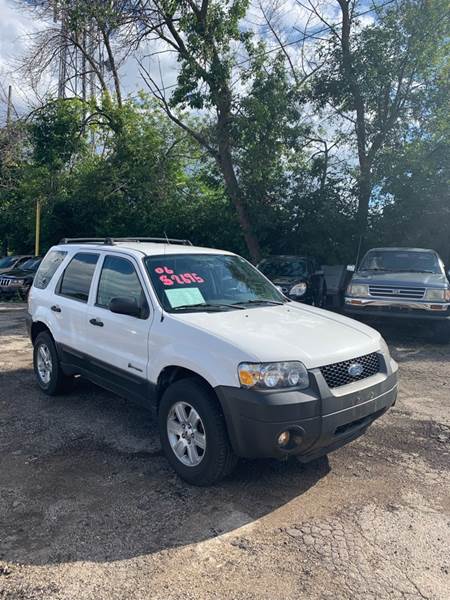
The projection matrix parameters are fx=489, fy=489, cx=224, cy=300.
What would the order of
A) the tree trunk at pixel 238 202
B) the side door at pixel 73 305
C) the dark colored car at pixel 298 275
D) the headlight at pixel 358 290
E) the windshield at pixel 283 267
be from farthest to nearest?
the tree trunk at pixel 238 202, the windshield at pixel 283 267, the dark colored car at pixel 298 275, the headlight at pixel 358 290, the side door at pixel 73 305

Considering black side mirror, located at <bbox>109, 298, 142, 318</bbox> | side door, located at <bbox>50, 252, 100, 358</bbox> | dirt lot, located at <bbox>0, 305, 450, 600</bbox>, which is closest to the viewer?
dirt lot, located at <bbox>0, 305, 450, 600</bbox>

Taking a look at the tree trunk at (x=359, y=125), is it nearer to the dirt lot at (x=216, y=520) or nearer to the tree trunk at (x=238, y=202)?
the tree trunk at (x=238, y=202)

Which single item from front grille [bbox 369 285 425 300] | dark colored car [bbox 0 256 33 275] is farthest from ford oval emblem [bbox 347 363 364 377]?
dark colored car [bbox 0 256 33 275]

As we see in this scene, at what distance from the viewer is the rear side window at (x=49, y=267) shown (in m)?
5.88

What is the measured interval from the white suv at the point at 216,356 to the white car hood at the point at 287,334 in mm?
10

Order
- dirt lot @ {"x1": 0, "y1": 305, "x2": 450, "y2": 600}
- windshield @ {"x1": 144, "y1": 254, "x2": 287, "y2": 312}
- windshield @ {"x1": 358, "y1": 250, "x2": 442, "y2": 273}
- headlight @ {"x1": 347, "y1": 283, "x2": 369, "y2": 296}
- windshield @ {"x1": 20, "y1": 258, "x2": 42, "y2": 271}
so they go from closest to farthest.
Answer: dirt lot @ {"x1": 0, "y1": 305, "x2": 450, "y2": 600} → windshield @ {"x1": 144, "y1": 254, "x2": 287, "y2": 312} → headlight @ {"x1": 347, "y1": 283, "x2": 369, "y2": 296} → windshield @ {"x1": 358, "y1": 250, "x2": 442, "y2": 273} → windshield @ {"x1": 20, "y1": 258, "x2": 42, "y2": 271}

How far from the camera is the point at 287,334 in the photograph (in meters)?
3.71

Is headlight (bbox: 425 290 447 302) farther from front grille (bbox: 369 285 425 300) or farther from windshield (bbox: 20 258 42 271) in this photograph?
windshield (bbox: 20 258 42 271)

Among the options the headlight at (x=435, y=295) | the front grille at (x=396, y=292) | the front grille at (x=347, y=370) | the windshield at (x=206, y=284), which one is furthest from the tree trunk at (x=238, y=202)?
the front grille at (x=347, y=370)

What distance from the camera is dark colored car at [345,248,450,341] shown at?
856cm

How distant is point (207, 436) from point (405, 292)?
640cm

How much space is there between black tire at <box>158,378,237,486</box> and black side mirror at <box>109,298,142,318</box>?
2.39ft

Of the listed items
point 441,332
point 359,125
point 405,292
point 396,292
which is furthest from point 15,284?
point 441,332

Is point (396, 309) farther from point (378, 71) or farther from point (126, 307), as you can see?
point (378, 71)
